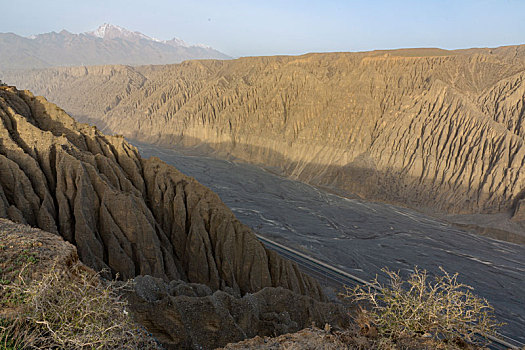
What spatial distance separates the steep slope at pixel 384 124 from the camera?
4075 cm

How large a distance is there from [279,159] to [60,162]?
151ft

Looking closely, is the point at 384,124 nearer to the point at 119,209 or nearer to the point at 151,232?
the point at 151,232

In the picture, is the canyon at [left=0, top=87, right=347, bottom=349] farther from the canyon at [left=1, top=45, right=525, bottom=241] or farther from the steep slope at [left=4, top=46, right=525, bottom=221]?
the steep slope at [left=4, top=46, right=525, bottom=221]

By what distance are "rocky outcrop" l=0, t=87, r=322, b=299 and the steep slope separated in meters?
32.5

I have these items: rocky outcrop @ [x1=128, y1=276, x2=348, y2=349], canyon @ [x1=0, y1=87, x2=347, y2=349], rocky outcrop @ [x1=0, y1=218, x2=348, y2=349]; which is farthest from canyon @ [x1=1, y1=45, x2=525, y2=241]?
rocky outcrop @ [x1=128, y1=276, x2=348, y2=349]

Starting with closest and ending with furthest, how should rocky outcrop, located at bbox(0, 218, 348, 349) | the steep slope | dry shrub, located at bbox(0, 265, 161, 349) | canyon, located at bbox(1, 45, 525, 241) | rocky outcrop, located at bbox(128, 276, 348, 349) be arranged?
1. dry shrub, located at bbox(0, 265, 161, 349)
2. rocky outcrop, located at bbox(0, 218, 348, 349)
3. rocky outcrop, located at bbox(128, 276, 348, 349)
4. canyon, located at bbox(1, 45, 525, 241)
5. the steep slope

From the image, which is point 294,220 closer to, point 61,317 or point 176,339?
point 176,339

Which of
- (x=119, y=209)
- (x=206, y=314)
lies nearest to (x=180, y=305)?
(x=206, y=314)

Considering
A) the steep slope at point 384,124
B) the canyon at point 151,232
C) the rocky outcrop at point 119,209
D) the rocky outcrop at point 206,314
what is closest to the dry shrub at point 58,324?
the canyon at point 151,232

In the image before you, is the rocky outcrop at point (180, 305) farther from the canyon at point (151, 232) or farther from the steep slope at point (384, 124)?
the steep slope at point (384, 124)

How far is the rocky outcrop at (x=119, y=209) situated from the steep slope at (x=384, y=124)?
107 feet

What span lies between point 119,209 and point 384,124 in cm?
4592

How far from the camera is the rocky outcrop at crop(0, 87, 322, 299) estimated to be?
45.9 feet

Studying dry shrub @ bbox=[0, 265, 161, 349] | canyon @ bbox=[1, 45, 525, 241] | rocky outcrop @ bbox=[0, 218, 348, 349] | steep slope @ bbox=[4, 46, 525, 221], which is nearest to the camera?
dry shrub @ bbox=[0, 265, 161, 349]
